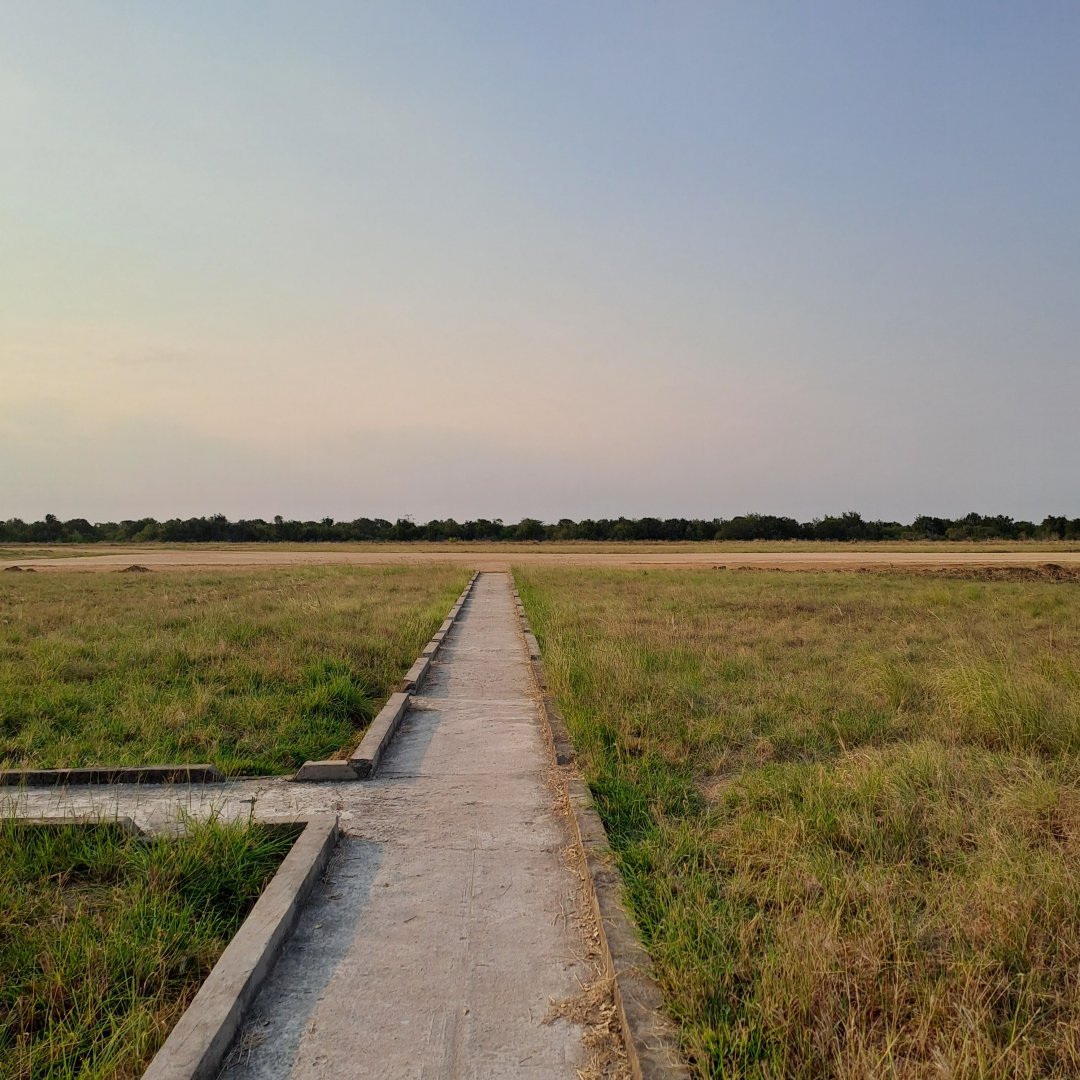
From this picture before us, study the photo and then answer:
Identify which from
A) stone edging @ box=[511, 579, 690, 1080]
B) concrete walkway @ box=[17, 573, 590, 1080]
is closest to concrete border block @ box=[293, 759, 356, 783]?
concrete walkway @ box=[17, 573, 590, 1080]

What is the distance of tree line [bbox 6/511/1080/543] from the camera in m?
102

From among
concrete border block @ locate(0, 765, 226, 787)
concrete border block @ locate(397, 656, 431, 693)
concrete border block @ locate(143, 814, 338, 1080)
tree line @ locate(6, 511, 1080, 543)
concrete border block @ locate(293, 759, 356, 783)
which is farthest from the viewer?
tree line @ locate(6, 511, 1080, 543)

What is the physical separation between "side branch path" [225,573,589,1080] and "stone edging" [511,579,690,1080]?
0.15m

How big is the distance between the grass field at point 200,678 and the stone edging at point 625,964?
9.34ft

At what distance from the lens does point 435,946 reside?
338 cm

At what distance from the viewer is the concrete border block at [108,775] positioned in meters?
5.64

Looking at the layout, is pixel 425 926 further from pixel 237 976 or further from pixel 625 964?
pixel 625 964

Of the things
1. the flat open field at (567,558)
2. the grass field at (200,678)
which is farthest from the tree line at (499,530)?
the grass field at (200,678)

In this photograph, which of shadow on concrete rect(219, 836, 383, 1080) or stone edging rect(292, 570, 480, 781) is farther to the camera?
stone edging rect(292, 570, 480, 781)

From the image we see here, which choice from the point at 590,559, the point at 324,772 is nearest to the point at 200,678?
the point at 324,772

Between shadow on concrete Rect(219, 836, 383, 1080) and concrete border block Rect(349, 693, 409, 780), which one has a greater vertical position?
concrete border block Rect(349, 693, 409, 780)

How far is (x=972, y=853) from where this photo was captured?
13.7 feet

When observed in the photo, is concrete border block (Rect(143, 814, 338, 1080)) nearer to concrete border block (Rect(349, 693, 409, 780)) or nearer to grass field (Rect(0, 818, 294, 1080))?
grass field (Rect(0, 818, 294, 1080))

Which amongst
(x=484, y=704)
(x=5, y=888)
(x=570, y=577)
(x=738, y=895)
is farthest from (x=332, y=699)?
(x=570, y=577)
